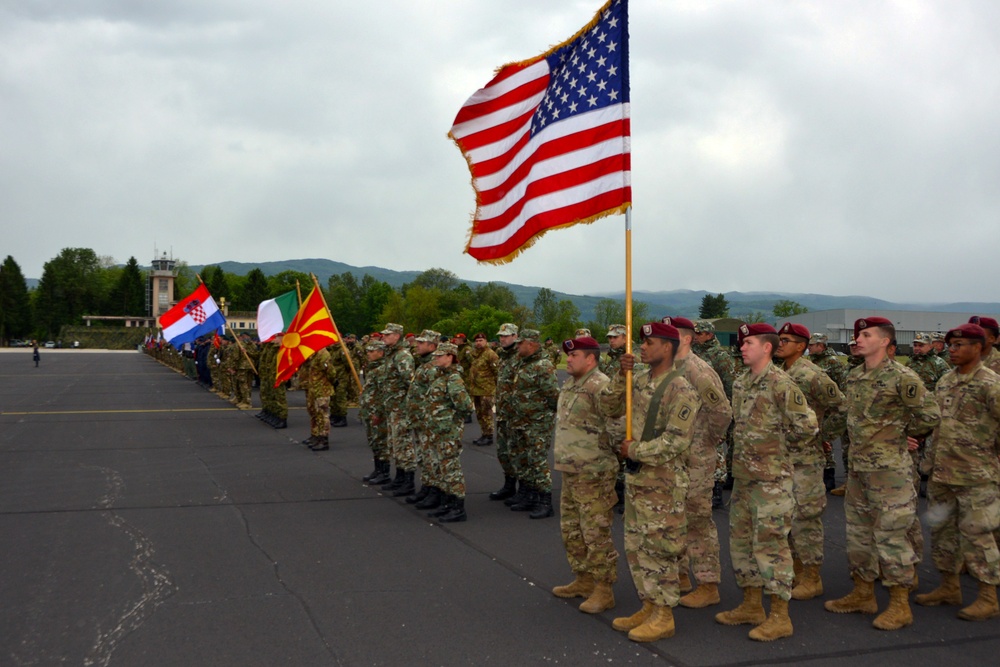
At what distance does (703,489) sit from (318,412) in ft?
28.3

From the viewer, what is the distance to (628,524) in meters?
4.84

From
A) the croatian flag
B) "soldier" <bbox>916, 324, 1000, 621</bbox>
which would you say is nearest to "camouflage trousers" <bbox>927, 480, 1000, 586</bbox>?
"soldier" <bbox>916, 324, 1000, 621</bbox>

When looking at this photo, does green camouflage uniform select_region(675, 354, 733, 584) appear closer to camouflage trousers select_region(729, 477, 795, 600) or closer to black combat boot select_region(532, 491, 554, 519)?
camouflage trousers select_region(729, 477, 795, 600)

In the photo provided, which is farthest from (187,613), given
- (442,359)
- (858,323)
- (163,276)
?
(163,276)

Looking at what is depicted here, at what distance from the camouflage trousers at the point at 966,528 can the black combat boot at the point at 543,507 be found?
375cm

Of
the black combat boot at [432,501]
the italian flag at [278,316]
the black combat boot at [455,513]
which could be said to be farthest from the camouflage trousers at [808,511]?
the italian flag at [278,316]

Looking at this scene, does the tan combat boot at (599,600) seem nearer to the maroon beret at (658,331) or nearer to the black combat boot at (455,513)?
the maroon beret at (658,331)

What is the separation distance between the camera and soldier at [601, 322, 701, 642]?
463cm

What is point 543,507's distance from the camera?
8289 millimetres

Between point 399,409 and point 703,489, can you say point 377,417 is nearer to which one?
point 399,409

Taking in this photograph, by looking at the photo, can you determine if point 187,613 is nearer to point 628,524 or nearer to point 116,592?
point 116,592

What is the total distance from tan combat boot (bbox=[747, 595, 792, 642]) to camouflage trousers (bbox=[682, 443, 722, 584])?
2.15 feet

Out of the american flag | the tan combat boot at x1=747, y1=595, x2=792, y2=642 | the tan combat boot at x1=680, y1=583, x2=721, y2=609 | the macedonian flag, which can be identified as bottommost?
the tan combat boot at x1=680, y1=583, x2=721, y2=609

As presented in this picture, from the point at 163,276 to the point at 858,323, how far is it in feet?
509
